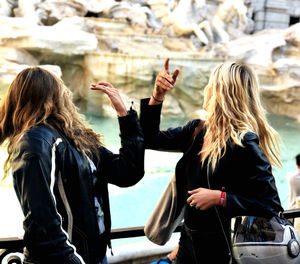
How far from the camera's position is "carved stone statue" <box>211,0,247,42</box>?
50.5ft

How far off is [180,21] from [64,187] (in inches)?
548

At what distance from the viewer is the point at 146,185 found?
653 centimetres

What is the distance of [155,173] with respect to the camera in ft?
23.3

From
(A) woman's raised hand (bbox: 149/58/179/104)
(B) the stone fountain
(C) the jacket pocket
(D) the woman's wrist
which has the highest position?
(A) woman's raised hand (bbox: 149/58/179/104)

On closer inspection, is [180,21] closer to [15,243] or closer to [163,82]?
[163,82]

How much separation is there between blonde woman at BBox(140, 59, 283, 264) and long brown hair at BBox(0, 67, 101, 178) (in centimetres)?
52

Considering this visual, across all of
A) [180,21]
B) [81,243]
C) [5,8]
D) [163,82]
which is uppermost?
[163,82]

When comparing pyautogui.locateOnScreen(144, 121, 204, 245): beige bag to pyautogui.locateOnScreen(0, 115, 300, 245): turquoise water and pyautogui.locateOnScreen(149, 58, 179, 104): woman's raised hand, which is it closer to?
pyautogui.locateOnScreen(149, 58, 179, 104): woman's raised hand

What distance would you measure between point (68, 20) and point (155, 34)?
3.25 meters

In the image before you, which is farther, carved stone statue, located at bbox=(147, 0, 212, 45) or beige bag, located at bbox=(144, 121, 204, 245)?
carved stone statue, located at bbox=(147, 0, 212, 45)

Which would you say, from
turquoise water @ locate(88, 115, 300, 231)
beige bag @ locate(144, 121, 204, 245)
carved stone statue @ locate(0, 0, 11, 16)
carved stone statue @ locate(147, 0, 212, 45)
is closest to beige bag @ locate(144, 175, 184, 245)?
beige bag @ locate(144, 121, 204, 245)

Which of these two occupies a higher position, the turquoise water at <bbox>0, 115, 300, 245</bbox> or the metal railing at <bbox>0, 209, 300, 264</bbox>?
the metal railing at <bbox>0, 209, 300, 264</bbox>

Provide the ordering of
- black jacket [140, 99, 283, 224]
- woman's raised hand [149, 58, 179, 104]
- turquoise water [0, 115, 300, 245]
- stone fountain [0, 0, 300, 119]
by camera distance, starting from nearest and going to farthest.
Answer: black jacket [140, 99, 283, 224] → woman's raised hand [149, 58, 179, 104] → turquoise water [0, 115, 300, 245] → stone fountain [0, 0, 300, 119]

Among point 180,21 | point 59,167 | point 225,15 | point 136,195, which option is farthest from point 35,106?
point 225,15
